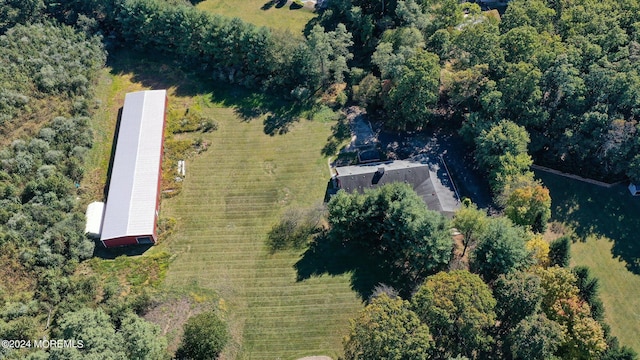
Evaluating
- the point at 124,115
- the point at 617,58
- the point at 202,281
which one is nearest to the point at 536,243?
the point at 617,58

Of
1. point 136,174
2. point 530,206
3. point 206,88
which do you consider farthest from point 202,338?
point 206,88

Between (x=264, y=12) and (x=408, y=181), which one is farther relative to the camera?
(x=264, y=12)

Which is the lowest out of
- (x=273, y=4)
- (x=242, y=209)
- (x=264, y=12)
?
(x=242, y=209)

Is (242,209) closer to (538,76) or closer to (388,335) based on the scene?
(388,335)

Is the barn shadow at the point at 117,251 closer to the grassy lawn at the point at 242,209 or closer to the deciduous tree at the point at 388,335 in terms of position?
the grassy lawn at the point at 242,209

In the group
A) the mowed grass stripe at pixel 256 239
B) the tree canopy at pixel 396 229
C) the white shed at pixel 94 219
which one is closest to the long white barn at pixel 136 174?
the white shed at pixel 94 219

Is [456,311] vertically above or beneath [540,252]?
beneath

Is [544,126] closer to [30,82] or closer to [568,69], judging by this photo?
[568,69]
